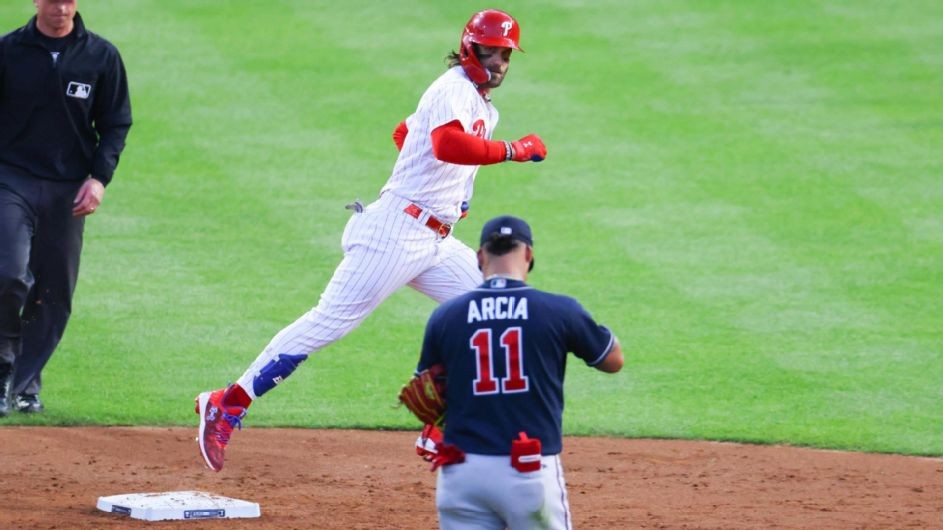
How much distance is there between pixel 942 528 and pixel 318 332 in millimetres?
2572

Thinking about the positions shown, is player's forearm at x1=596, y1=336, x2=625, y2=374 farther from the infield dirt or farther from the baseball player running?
the baseball player running

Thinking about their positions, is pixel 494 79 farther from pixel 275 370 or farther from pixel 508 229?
pixel 508 229

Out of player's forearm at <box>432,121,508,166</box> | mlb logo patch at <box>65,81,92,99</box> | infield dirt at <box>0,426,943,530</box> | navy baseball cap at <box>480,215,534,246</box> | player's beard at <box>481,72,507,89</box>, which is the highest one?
mlb logo patch at <box>65,81,92,99</box>

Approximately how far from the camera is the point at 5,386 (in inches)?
297

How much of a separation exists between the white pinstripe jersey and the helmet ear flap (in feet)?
0.10

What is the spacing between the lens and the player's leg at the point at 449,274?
650cm

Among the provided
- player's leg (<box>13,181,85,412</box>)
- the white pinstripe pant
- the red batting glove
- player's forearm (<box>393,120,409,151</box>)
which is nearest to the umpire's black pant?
player's leg (<box>13,181,85,412</box>)

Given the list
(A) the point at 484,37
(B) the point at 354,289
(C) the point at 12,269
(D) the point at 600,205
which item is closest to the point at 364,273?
(B) the point at 354,289

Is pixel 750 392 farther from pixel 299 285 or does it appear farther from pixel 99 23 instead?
pixel 99 23

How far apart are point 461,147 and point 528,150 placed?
31 centimetres

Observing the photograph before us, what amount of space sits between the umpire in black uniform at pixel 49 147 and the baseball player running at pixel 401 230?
4.82ft

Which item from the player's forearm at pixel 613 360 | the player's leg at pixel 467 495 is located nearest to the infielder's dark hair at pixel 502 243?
the player's forearm at pixel 613 360

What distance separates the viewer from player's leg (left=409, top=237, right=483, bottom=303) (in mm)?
6496

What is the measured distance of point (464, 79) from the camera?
249 inches
